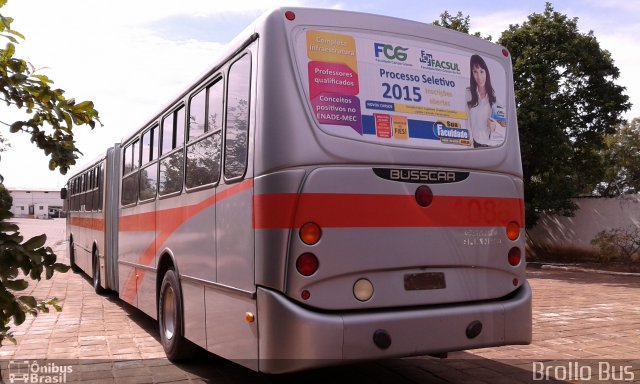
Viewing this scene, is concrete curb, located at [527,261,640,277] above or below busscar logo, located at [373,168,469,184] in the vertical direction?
below

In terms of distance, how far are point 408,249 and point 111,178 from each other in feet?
25.8

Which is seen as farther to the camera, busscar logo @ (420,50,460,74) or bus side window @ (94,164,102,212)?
bus side window @ (94,164,102,212)

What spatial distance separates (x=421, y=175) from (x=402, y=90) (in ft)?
2.31

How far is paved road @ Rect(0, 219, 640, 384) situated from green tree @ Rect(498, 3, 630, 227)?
9228 mm

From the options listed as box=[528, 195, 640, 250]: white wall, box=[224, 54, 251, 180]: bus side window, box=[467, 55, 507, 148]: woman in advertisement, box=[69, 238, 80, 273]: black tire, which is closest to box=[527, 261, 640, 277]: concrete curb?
box=[528, 195, 640, 250]: white wall

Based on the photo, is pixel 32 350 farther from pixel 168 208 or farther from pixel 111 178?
pixel 111 178

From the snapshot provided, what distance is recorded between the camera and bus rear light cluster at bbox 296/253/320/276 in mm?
4109

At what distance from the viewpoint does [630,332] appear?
7.73m

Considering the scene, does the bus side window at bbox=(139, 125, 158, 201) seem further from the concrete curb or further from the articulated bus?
the concrete curb

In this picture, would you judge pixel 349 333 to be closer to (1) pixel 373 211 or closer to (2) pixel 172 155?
(1) pixel 373 211

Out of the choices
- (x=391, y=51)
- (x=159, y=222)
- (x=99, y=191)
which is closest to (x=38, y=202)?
(x=99, y=191)

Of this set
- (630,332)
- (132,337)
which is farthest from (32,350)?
(630,332)

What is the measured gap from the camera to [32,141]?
2.71m

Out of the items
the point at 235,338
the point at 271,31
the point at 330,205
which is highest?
the point at 271,31
